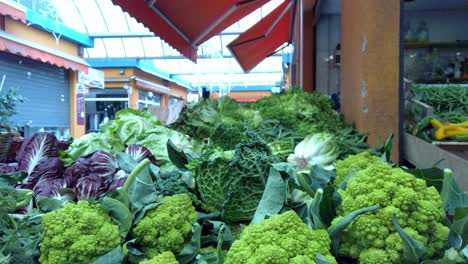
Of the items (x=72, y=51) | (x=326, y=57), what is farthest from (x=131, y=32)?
(x=326, y=57)

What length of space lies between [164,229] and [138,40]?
2050cm

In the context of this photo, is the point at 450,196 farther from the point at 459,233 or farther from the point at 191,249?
the point at 191,249

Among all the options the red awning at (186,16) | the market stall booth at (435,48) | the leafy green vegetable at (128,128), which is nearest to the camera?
the leafy green vegetable at (128,128)

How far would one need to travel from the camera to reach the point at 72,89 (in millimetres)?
13977

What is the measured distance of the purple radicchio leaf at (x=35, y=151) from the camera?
2.13 metres

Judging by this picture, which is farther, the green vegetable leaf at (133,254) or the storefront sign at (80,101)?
the storefront sign at (80,101)

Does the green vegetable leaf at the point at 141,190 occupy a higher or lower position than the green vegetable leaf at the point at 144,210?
higher

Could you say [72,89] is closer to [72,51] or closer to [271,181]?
[72,51]

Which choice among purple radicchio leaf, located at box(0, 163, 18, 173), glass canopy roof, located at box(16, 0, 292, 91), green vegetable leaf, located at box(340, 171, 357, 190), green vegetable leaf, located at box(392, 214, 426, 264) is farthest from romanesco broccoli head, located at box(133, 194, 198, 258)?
glass canopy roof, located at box(16, 0, 292, 91)

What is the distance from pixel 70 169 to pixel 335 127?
2.27m

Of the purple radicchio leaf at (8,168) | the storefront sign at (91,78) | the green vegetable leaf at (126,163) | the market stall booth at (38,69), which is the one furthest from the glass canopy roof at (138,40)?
the green vegetable leaf at (126,163)

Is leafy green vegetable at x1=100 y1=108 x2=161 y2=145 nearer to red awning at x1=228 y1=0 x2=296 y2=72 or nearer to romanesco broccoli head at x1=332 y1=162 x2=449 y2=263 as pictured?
romanesco broccoli head at x1=332 y1=162 x2=449 y2=263

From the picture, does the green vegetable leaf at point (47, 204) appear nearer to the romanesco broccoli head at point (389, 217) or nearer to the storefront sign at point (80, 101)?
the romanesco broccoli head at point (389, 217)

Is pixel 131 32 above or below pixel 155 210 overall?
above
